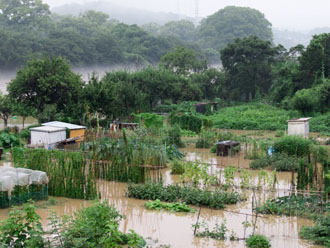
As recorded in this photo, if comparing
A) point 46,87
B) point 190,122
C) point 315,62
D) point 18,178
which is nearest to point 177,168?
point 18,178

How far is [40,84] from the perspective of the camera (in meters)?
22.5

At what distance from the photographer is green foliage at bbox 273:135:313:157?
14977mm

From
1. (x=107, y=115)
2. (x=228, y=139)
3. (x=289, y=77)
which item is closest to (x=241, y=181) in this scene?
(x=228, y=139)

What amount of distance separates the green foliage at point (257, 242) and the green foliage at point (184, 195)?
2.35 metres

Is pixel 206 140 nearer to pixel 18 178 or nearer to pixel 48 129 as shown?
pixel 48 129

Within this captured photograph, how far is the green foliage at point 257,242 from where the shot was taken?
7883 millimetres

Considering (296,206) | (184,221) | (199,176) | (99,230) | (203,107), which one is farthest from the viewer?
(203,107)

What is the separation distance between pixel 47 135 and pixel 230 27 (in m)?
64.9

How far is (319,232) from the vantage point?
8414mm

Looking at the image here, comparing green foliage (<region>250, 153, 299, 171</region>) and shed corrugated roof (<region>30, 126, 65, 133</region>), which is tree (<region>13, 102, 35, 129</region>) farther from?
green foliage (<region>250, 153, 299, 171</region>)

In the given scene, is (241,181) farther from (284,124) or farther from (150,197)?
(284,124)

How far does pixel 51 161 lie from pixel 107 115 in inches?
465

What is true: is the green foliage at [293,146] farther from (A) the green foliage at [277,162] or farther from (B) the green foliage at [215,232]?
(B) the green foliage at [215,232]

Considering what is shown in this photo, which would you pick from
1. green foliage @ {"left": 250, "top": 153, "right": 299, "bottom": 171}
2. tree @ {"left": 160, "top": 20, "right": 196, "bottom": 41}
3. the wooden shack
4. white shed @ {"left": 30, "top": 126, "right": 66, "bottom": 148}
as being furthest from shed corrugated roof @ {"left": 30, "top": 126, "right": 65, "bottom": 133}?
tree @ {"left": 160, "top": 20, "right": 196, "bottom": 41}
